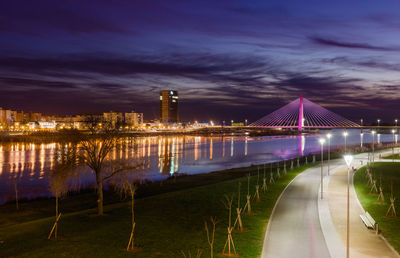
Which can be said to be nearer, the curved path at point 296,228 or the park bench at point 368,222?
the curved path at point 296,228

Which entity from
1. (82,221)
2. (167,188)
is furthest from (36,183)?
(82,221)

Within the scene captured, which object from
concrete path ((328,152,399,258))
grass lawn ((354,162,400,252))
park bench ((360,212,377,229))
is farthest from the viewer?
park bench ((360,212,377,229))

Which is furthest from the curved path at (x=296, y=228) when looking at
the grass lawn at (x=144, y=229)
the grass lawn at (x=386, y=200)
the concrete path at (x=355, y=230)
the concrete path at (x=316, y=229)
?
the grass lawn at (x=386, y=200)

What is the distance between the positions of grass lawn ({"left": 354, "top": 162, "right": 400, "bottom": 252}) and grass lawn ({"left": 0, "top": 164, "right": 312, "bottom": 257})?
13.5 feet

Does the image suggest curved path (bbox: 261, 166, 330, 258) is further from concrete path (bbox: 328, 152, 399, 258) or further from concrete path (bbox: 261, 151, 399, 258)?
concrete path (bbox: 328, 152, 399, 258)

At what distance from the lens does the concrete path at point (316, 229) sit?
993 centimetres

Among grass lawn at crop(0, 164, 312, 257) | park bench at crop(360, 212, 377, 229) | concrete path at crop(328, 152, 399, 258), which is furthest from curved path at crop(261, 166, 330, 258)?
park bench at crop(360, 212, 377, 229)

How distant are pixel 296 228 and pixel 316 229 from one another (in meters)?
0.69

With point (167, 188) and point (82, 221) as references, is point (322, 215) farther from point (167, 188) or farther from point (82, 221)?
point (167, 188)

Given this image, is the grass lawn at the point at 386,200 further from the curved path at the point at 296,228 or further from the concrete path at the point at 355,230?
the curved path at the point at 296,228

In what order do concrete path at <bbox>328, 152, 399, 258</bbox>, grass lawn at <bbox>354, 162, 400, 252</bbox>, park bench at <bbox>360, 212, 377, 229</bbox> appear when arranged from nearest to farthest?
concrete path at <bbox>328, 152, 399, 258</bbox>
grass lawn at <bbox>354, 162, 400, 252</bbox>
park bench at <bbox>360, 212, 377, 229</bbox>

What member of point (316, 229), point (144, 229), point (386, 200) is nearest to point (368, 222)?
point (316, 229)

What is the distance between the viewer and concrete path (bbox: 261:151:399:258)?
993cm

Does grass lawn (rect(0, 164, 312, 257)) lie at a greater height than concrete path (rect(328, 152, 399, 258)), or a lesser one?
lesser
